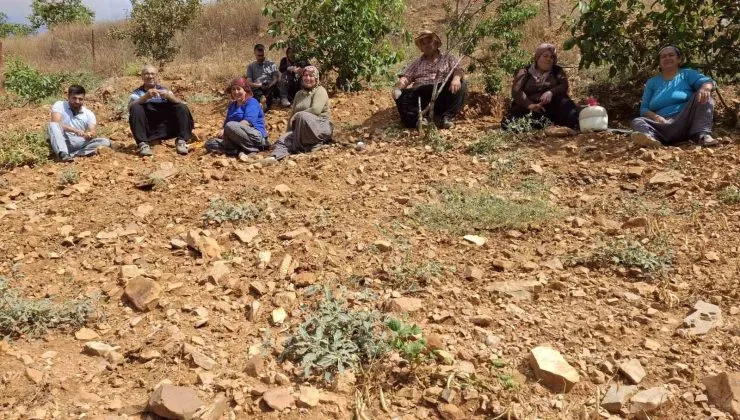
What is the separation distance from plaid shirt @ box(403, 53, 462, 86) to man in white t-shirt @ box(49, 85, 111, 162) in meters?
2.79

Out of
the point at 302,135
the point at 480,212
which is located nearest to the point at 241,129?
the point at 302,135

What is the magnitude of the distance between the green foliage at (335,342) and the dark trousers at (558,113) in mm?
3026

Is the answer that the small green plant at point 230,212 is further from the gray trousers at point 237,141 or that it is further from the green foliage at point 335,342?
the gray trousers at point 237,141

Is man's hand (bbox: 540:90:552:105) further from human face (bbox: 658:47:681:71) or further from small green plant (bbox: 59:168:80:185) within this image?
small green plant (bbox: 59:168:80:185)

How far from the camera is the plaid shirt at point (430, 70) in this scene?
16.4 ft

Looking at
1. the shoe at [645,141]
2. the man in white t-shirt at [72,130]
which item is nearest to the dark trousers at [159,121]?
the man in white t-shirt at [72,130]

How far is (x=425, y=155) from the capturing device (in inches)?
171

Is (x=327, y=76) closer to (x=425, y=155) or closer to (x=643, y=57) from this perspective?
(x=425, y=155)

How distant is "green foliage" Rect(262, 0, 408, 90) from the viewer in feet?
20.8

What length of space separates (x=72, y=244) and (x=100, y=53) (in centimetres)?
1130

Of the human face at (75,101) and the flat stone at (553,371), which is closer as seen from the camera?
the flat stone at (553,371)

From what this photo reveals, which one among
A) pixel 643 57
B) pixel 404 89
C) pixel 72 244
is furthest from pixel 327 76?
pixel 72 244

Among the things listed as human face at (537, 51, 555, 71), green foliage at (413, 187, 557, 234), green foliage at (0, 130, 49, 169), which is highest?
human face at (537, 51, 555, 71)

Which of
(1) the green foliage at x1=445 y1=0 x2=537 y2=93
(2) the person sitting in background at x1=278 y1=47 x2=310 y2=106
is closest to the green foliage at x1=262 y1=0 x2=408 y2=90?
(2) the person sitting in background at x1=278 y1=47 x2=310 y2=106
